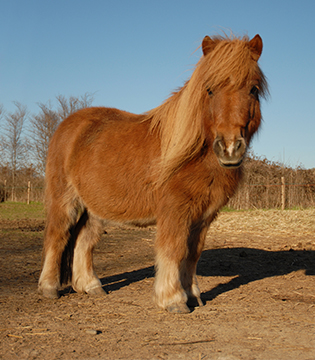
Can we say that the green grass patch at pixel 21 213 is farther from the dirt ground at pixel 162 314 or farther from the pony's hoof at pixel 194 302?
the pony's hoof at pixel 194 302

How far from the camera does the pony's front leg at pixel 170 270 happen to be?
3.15 m

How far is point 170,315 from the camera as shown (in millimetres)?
3168

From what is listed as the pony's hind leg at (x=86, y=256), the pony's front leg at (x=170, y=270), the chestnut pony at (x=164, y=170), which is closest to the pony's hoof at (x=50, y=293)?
the chestnut pony at (x=164, y=170)

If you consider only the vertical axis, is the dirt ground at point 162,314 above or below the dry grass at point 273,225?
below

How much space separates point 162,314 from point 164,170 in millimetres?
1411

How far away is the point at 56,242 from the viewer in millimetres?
4031

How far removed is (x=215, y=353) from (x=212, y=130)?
182cm

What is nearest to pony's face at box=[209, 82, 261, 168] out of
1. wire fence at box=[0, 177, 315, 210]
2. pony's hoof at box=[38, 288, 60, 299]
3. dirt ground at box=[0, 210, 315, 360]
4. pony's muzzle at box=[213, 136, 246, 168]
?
pony's muzzle at box=[213, 136, 246, 168]

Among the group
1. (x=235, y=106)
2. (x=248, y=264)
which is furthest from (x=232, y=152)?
(x=248, y=264)

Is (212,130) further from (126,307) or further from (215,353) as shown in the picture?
(126,307)

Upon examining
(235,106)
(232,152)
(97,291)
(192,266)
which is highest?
(235,106)

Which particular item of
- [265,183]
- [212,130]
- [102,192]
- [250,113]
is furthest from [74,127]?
[265,183]

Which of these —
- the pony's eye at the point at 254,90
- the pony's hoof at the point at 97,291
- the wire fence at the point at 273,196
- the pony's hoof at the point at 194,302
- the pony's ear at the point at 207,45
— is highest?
the pony's ear at the point at 207,45

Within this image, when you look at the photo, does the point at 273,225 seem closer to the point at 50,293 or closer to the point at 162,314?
the point at 162,314
